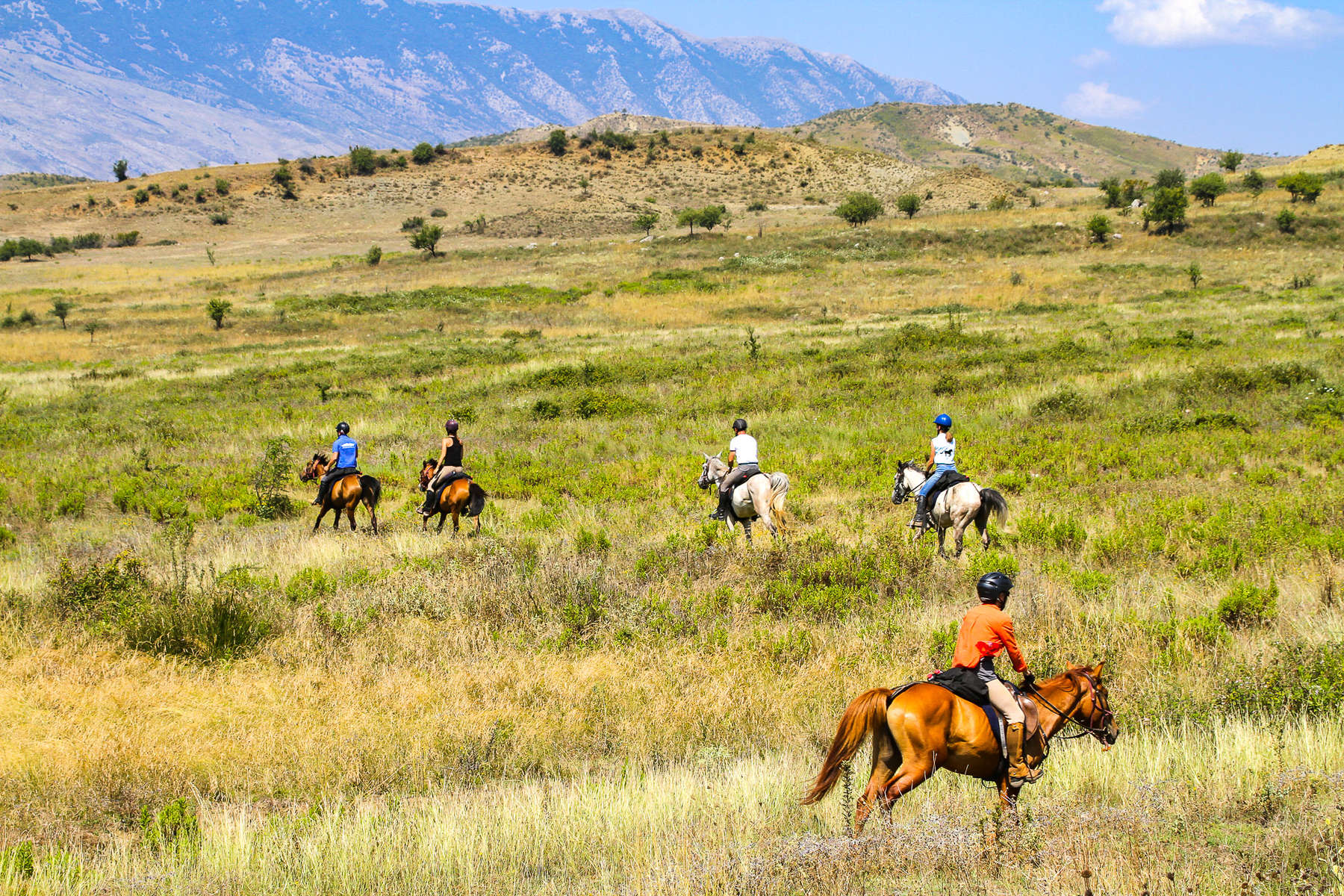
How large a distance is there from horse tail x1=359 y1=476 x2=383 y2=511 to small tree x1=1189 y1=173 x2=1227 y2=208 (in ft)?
231

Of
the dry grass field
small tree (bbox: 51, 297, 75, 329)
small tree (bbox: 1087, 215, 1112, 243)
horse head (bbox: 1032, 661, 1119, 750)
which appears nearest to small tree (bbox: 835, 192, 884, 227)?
small tree (bbox: 1087, 215, 1112, 243)

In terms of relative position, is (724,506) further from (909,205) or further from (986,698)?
(909,205)

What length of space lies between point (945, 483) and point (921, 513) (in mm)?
628

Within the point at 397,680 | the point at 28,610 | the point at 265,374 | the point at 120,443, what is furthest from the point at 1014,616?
the point at 265,374

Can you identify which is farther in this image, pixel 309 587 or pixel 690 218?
pixel 690 218

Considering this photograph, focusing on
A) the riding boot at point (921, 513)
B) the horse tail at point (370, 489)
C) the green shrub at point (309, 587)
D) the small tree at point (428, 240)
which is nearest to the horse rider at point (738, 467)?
the riding boot at point (921, 513)

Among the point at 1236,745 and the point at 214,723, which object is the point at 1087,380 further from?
the point at 214,723

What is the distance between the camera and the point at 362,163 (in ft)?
371

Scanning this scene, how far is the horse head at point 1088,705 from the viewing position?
530cm

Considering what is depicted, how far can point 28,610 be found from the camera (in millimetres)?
8953

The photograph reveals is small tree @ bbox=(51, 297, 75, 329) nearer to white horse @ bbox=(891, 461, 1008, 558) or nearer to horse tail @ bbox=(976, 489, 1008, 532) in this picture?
white horse @ bbox=(891, 461, 1008, 558)

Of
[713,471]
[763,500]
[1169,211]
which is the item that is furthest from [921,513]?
[1169,211]

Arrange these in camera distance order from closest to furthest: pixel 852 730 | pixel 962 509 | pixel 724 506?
pixel 852 730
pixel 962 509
pixel 724 506

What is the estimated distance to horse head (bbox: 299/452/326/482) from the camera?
14512mm
